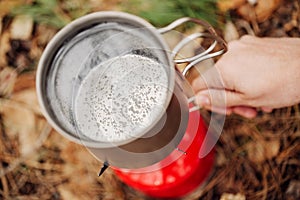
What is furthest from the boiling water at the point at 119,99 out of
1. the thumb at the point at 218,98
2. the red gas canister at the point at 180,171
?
the thumb at the point at 218,98

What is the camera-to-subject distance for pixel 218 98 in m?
1.10

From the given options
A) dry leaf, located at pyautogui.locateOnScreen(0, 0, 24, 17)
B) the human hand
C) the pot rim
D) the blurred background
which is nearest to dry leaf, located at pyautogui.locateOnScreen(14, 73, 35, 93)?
the blurred background

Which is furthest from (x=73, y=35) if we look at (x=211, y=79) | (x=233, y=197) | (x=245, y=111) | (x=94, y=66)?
(x=233, y=197)

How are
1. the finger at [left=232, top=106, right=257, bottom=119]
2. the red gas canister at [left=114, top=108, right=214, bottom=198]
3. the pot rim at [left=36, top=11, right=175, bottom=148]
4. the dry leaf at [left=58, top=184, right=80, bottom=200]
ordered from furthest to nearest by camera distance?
the dry leaf at [left=58, top=184, right=80, bottom=200] < the finger at [left=232, top=106, right=257, bottom=119] < the red gas canister at [left=114, top=108, right=214, bottom=198] < the pot rim at [left=36, top=11, right=175, bottom=148]

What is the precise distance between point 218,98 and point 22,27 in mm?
585

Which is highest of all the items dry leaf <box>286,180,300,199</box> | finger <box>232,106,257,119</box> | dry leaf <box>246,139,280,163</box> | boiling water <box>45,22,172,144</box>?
boiling water <box>45,22,172,144</box>

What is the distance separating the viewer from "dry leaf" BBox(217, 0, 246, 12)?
52.6 inches

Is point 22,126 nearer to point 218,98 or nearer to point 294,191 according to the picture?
point 218,98

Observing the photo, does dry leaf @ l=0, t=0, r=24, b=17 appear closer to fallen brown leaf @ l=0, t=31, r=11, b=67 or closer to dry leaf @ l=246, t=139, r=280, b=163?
fallen brown leaf @ l=0, t=31, r=11, b=67

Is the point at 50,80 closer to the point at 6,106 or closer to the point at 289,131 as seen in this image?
the point at 6,106

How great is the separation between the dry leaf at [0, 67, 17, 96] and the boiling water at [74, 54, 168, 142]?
1.96ft

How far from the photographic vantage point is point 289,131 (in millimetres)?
1296

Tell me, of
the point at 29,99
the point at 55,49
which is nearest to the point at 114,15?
the point at 55,49

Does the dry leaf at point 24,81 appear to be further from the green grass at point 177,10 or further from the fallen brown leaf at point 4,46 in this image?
the green grass at point 177,10
